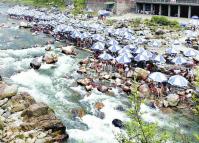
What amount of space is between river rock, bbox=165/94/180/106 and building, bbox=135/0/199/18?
45.1 meters

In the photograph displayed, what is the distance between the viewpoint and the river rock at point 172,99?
3114 cm

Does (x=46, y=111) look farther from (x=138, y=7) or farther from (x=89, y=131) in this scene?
(x=138, y=7)

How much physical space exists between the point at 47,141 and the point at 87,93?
1104 centimetres

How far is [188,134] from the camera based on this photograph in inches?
1019

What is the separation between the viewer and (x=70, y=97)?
106 feet

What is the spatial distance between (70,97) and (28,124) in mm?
8677

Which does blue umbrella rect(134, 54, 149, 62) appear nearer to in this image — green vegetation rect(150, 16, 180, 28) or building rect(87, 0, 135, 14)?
green vegetation rect(150, 16, 180, 28)

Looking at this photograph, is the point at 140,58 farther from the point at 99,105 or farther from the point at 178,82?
the point at 99,105

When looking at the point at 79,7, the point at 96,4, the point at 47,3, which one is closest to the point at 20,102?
the point at 79,7

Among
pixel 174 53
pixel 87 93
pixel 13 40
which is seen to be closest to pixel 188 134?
pixel 87 93

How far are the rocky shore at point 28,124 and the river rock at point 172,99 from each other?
1073cm

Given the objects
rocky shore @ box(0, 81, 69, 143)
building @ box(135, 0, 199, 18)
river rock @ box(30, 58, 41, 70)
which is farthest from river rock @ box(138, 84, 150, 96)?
building @ box(135, 0, 199, 18)

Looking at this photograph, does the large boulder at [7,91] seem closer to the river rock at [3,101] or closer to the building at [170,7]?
the river rock at [3,101]

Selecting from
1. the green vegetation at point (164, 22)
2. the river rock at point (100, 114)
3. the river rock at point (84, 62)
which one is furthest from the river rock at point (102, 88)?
the green vegetation at point (164, 22)
